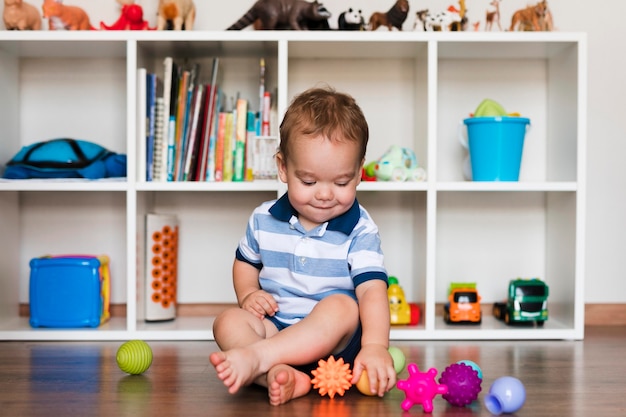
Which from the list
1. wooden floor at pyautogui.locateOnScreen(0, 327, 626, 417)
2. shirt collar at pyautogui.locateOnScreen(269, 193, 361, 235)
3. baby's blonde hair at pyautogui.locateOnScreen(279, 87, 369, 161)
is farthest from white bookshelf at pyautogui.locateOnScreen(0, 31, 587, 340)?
baby's blonde hair at pyautogui.locateOnScreen(279, 87, 369, 161)

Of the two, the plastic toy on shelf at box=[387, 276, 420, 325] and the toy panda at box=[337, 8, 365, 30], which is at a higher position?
the toy panda at box=[337, 8, 365, 30]

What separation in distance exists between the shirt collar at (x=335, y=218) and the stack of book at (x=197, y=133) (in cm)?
51

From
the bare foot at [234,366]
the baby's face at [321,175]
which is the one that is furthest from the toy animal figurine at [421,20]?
the bare foot at [234,366]

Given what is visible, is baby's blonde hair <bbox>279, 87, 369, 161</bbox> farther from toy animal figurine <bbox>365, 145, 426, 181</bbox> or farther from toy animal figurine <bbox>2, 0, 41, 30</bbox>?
toy animal figurine <bbox>2, 0, 41, 30</bbox>

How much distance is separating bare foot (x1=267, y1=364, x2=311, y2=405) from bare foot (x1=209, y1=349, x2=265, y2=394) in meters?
0.03

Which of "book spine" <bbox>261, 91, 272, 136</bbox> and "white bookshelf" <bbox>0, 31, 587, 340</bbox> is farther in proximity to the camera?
"white bookshelf" <bbox>0, 31, 587, 340</bbox>

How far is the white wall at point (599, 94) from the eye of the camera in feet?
7.19

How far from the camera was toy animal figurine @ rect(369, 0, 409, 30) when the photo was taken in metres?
2.00

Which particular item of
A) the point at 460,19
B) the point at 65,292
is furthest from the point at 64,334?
the point at 460,19

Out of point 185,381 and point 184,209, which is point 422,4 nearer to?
point 184,209

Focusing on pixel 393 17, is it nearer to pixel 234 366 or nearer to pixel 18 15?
pixel 18 15

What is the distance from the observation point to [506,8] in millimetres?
2197

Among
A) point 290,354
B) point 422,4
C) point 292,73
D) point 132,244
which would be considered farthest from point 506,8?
point 290,354

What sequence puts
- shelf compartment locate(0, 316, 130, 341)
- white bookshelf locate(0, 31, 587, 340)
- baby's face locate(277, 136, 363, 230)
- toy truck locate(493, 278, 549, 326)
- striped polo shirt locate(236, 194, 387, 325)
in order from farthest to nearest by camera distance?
white bookshelf locate(0, 31, 587, 340)
toy truck locate(493, 278, 549, 326)
shelf compartment locate(0, 316, 130, 341)
striped polo shirt locate(236, 194, 387, 325)
baby's face locate(277, 136, 363, 230)
